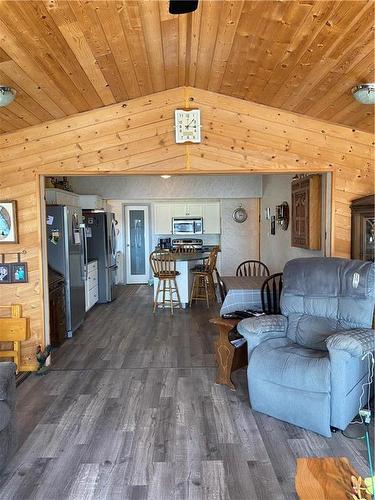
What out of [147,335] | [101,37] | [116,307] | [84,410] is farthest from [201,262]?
[101,37]

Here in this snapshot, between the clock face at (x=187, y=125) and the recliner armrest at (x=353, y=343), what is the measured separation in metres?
2.30

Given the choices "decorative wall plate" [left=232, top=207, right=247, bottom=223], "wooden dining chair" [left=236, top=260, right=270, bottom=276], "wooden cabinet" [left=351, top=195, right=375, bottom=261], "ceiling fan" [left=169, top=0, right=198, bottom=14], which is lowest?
"wooden dining chair" [left=236, top=260, right=270, bottom=276]

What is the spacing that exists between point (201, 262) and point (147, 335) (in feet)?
10.6

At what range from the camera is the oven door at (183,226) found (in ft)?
27.5

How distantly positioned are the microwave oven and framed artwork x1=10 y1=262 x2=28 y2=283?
16.0 ft

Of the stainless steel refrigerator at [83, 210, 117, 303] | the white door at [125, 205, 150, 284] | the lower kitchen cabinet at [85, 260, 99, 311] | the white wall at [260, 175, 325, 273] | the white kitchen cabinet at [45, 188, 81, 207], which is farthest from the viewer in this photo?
the white door at [125, 205, 150, 284]

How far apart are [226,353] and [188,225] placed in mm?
5305

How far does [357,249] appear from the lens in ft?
11.7

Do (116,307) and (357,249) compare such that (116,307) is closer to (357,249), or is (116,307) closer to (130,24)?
(357,249)

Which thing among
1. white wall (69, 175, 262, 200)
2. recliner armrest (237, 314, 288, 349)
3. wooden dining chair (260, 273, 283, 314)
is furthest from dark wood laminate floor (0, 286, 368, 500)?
white wall (69, 175, 262, 200)

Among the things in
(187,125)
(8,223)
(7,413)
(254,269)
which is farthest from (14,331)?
(254,269)

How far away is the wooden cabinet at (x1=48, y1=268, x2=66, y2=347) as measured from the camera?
445cm

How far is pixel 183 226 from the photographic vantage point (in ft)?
27.6

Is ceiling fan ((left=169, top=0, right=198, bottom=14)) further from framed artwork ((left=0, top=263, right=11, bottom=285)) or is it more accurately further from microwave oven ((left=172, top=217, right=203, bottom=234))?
microwave oven ((left=172, top=217, right=203, bottom=234))
